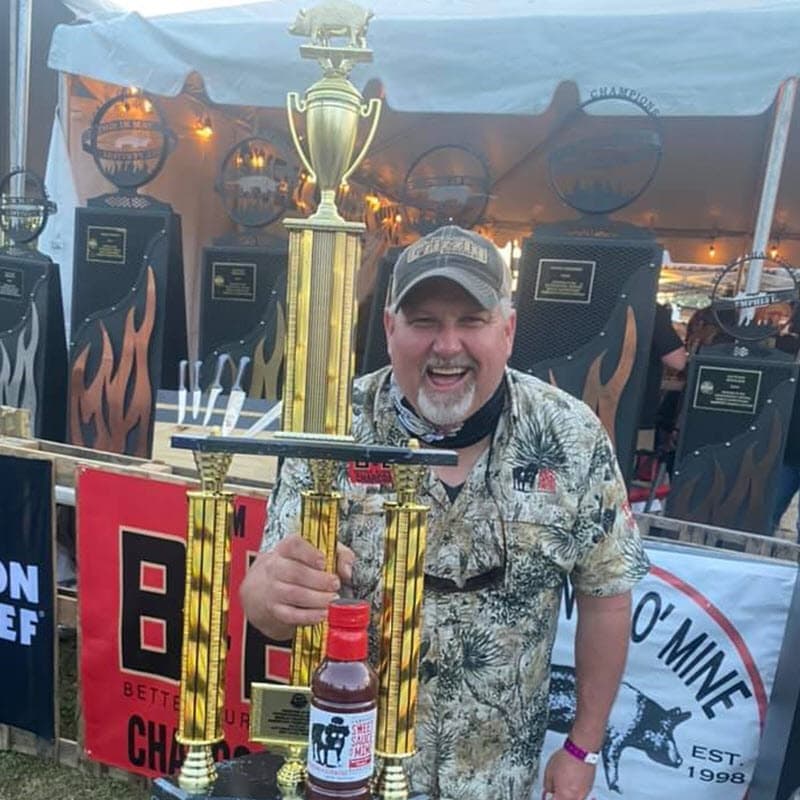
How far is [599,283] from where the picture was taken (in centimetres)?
355

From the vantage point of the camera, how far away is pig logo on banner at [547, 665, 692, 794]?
2.25 metres

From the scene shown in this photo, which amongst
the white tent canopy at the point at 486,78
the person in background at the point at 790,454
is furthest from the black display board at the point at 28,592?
the person in background at the point at 790,454

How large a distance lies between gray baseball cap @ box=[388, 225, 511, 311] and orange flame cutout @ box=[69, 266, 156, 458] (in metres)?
3.29

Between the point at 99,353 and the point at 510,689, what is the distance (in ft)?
12.1

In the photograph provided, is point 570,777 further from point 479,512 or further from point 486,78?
point 486,78

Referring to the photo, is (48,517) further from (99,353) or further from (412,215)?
(412,215)

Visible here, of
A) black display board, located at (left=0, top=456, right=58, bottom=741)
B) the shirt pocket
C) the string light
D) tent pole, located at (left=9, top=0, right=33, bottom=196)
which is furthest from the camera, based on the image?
the string light

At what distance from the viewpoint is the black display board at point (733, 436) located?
11.3 feet

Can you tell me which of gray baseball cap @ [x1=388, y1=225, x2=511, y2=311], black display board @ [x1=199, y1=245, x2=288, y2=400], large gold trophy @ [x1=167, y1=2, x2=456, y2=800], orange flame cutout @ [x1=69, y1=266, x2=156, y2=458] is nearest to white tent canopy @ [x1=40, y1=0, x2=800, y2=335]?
black display board @ [x1=199, y1=245, x2=288, y2=400]

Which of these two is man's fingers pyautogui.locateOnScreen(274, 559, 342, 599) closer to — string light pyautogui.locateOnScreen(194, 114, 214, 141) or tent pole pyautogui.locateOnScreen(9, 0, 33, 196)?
tent pole pyautogui.locateOnScreen(9, 0, 33, 196)

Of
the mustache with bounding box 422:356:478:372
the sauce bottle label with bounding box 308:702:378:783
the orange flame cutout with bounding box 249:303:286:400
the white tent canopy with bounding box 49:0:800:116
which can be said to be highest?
the white tent canopy with bounding box 49:0:800:116

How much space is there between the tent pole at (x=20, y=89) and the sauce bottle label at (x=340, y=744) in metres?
4.91

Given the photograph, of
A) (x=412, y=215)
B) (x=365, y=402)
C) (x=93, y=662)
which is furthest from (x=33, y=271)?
(x=365, y=402)

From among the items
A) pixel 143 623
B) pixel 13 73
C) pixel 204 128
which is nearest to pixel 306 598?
pixel 143 623
